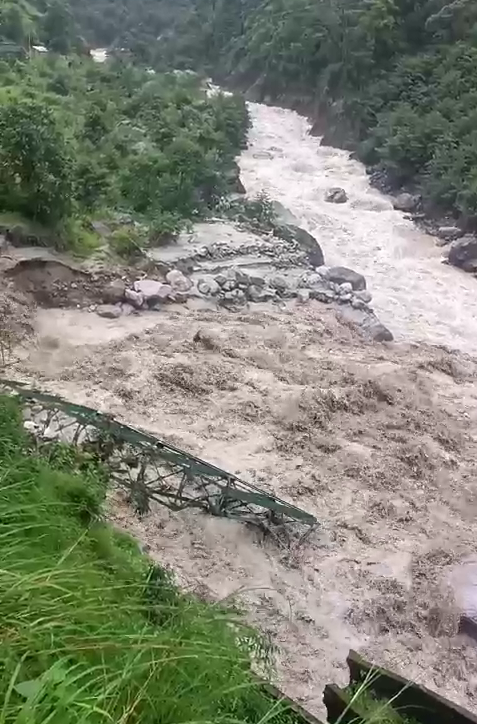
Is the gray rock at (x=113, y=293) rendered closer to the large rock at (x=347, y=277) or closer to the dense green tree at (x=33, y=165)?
the dense green tree at (x=33, y=165)

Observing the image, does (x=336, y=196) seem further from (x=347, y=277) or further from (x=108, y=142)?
(x=347, y=277)

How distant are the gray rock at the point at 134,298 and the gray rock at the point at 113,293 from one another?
6 cm

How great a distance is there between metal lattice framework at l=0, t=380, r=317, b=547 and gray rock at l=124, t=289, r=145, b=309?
4.02 m

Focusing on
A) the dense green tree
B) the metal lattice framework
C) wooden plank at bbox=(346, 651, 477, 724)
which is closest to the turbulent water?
the dense green tree

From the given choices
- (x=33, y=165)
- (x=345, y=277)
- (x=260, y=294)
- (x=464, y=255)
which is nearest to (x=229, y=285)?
(x=260, y=294)

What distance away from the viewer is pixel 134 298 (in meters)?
10.8

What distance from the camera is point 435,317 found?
12.4 m

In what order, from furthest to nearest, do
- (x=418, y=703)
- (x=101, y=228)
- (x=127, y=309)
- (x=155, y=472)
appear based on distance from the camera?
(x=101, y=228)
(x=127, y=309)
(x=155, y=472)
(x=418, y=703)

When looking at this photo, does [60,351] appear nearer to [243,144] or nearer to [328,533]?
[328,533]

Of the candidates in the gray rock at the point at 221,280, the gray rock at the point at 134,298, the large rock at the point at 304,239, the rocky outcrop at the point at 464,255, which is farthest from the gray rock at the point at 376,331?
the rocky outcrop at the point at 464,255

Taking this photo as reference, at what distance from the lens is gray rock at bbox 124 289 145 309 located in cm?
1080

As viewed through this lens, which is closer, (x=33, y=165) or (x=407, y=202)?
(x=33, y=165)

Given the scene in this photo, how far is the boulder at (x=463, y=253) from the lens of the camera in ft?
47.8

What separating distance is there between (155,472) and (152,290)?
4584 mm
